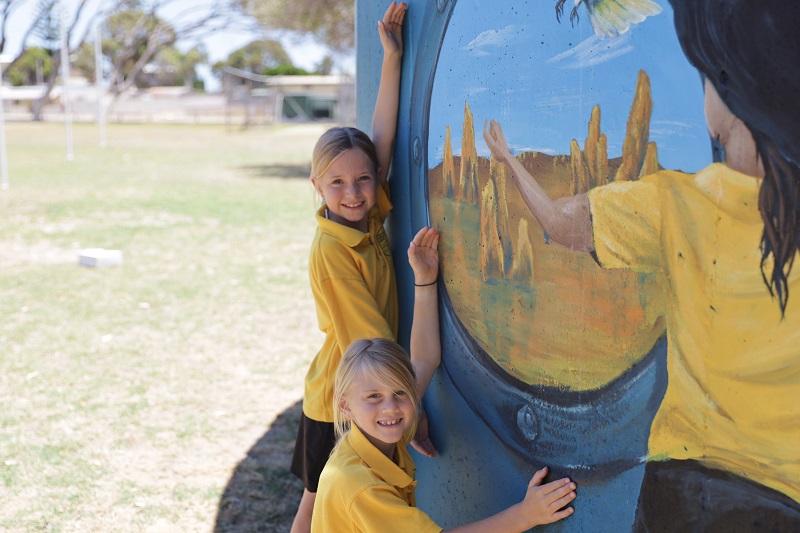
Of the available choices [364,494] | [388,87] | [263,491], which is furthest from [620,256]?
[263,491]

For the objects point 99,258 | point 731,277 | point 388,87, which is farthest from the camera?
point 99,258

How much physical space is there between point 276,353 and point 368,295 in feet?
11.6

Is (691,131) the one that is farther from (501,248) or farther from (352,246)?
(352,246)

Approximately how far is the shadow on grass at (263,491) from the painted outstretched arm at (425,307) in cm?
138

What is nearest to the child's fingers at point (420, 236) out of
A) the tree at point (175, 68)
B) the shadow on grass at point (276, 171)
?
the shadow on grass at point (276, 171)

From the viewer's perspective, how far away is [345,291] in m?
2.72

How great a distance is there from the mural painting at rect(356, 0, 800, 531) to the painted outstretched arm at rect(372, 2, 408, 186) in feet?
0.74

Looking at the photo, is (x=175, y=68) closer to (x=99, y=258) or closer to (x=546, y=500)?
(x=99, y=258)

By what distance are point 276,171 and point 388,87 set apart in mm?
17170

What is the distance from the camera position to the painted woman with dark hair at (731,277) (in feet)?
4.66

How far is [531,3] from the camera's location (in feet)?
6.79

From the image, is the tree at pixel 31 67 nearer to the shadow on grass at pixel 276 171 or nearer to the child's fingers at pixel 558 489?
the shadow on grass at pixel 276 171

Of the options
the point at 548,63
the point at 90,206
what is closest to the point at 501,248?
the point at 548,63

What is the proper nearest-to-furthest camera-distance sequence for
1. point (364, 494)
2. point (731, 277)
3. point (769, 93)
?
point (769, 93) → point (731, 277) → point (364, 494)
